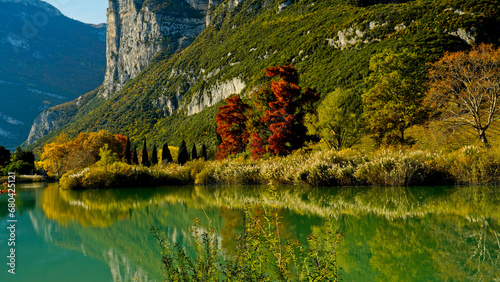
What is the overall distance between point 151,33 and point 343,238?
622ft

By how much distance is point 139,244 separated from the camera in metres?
7.20

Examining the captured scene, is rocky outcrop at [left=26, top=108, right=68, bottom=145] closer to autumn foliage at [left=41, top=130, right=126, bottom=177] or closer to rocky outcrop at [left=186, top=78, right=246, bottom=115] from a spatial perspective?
rocky outcrop at [left=186, top=78, right=246, bottom=115]

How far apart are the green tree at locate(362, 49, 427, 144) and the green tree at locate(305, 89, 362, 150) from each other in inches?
69.6

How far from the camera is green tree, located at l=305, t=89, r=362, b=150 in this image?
26781 millimetres

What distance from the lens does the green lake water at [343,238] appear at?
482 centimetres

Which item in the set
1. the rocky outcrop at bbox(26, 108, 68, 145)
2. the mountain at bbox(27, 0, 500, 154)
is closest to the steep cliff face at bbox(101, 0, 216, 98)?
the mountain at bbox(27, 0, 500, 154)

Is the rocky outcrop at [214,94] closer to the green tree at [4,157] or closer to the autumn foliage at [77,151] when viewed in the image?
the autumn foliage at [77,151]

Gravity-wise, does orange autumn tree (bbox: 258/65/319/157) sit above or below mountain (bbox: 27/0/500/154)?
below

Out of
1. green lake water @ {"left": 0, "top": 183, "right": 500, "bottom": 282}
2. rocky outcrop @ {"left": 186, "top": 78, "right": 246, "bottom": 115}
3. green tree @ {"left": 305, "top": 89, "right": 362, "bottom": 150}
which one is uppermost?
rocky outcrop @ {"left": 186, "top": 78, "right": 246, "bottom": 115}

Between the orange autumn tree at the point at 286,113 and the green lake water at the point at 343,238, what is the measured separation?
1310 cm

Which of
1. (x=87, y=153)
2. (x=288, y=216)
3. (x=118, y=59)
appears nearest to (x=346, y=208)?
(x=288, y=216)

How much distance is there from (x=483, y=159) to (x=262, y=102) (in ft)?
54.9

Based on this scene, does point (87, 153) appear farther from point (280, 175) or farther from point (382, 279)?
point (382, 279)

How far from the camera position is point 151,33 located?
177m
